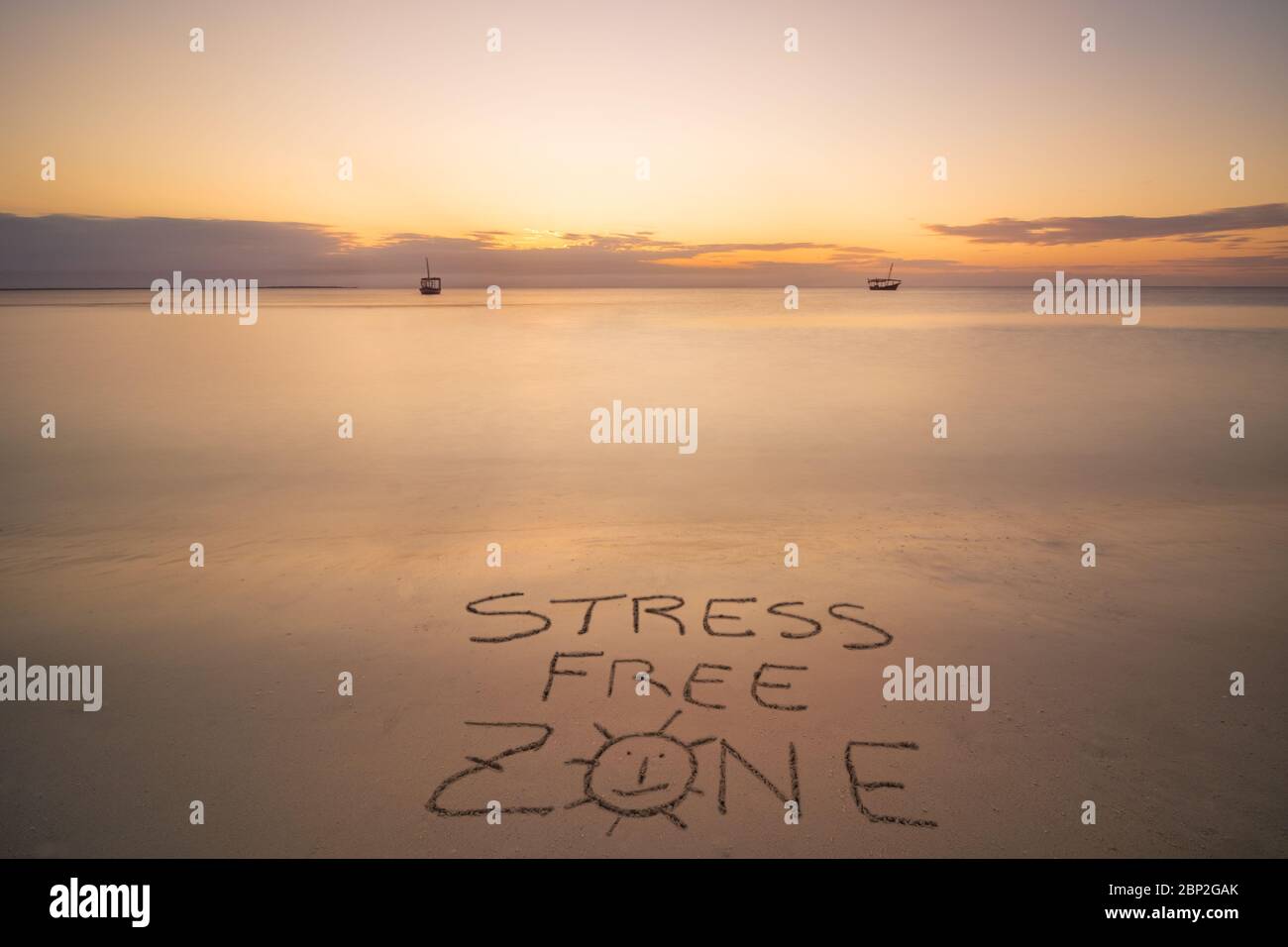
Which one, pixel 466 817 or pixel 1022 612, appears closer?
pixel 466 817

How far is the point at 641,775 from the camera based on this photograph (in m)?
3.94

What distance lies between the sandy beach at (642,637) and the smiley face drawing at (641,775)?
51mm

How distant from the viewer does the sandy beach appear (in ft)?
12.0

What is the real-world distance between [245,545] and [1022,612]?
7.88m

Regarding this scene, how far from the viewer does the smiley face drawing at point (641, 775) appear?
3705 mm

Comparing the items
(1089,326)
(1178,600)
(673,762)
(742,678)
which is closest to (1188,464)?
(1178,600)

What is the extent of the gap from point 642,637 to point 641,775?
158 centimetres

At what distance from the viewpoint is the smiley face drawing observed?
3.71m

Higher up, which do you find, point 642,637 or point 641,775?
point 642,637

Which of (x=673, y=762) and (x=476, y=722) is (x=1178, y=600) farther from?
(x=476, y=722)

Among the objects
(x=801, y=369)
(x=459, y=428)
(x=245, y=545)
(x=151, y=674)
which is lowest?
(x=151, y=674)

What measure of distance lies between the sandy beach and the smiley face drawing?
0.17 ft

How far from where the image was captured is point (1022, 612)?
5836mm

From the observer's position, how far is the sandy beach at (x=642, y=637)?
12.0ft
